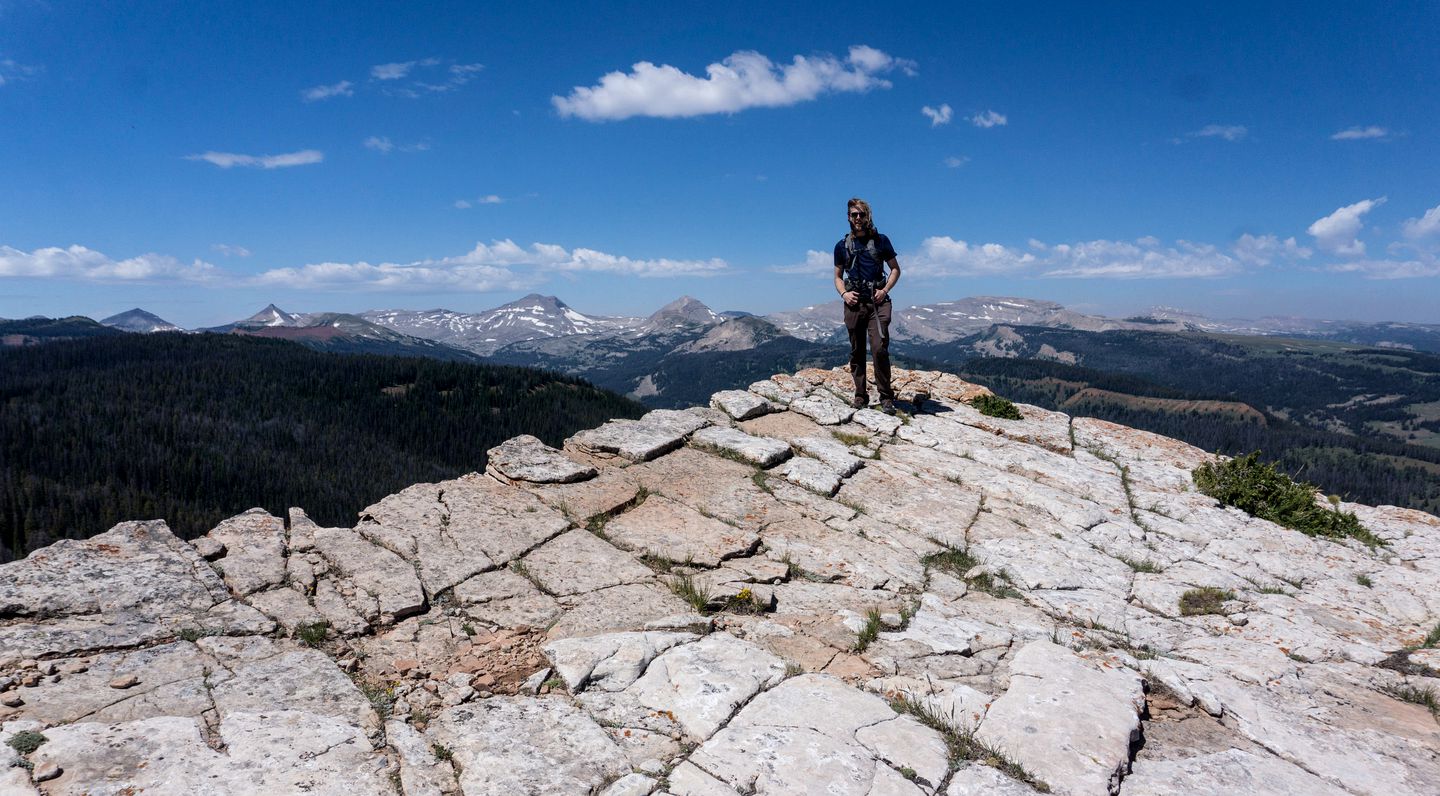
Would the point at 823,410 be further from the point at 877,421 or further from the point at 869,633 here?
the point at 869,633

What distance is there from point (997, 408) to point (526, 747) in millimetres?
15687

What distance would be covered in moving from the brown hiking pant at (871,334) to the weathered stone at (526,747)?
37.0ft

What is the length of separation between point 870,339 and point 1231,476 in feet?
27.3

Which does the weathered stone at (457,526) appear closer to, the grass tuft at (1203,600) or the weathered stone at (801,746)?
the weathered stone at (801,746)

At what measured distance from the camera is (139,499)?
437ft

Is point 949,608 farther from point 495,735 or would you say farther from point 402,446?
point 402,446

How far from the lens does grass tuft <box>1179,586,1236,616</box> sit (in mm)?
8727

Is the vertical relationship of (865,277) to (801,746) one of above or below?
above

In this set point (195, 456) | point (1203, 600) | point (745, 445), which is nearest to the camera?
point (1203, 600)

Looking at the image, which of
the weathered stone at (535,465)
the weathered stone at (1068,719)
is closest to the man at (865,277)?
the weathered stone at (535,465)

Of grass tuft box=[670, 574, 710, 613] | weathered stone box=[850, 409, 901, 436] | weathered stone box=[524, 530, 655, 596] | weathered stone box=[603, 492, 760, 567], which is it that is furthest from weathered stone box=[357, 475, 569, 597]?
weathered stone box=[850, 409, 901, 436]

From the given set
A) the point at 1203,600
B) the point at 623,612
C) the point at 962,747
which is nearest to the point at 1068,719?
the point at 962,747

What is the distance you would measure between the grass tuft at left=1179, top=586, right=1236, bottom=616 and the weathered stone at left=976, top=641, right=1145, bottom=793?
10.8 feet

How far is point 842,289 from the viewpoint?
15.3m
